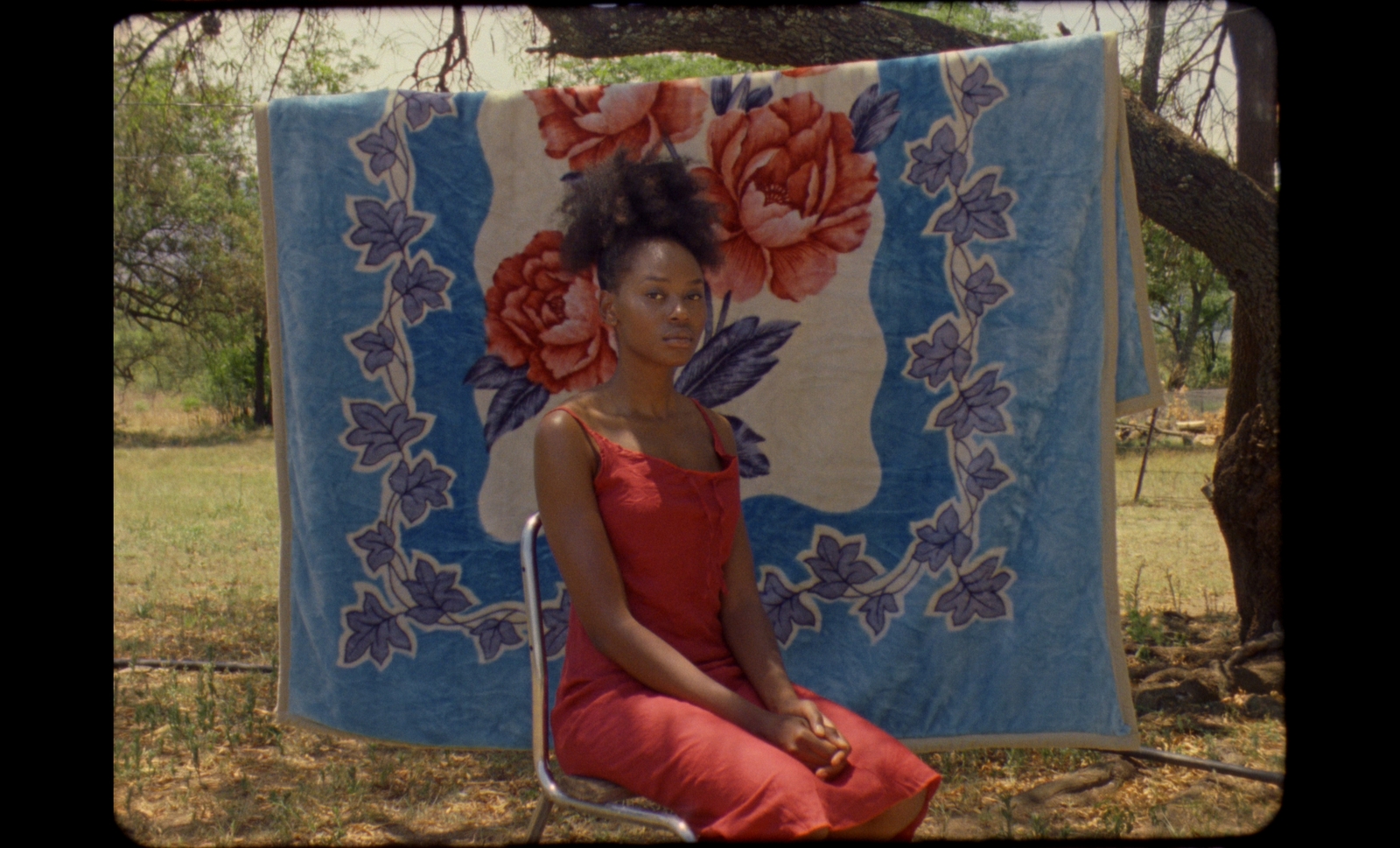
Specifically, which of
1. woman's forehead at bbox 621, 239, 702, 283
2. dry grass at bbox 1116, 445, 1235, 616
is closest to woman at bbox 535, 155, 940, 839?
woman's forehead at bbox 621, 239, 702, 283

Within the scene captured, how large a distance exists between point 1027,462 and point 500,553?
153 centimetres

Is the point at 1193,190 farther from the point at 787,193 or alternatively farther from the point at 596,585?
the point at 596,585

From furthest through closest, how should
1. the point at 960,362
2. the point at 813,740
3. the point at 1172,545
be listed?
the point at 1172,545 < the point at 960,362 < the point at 813,740

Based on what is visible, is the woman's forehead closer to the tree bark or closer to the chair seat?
the chair seat

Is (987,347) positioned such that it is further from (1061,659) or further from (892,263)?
(1061,659)

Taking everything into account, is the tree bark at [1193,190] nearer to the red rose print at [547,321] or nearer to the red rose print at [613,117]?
the red rose print at [613,117]

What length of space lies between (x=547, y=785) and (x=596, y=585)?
405mm

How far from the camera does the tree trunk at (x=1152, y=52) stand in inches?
174

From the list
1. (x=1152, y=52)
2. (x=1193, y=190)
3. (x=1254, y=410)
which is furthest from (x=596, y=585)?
(x=1152, y=52)

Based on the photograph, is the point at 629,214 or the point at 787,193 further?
the point at 787,193

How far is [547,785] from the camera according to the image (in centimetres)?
208

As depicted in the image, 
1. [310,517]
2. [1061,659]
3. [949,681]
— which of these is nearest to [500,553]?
[310,517]

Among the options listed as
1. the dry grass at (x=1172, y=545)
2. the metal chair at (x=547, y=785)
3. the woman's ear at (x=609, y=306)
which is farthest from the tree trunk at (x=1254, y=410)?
the metal chair at (x=547, y=785)

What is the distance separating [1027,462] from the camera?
2.91m
